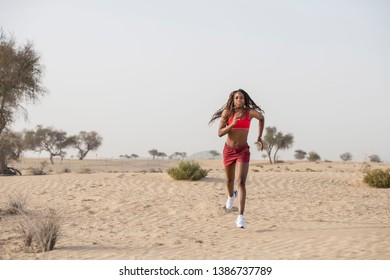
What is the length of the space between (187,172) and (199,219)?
6484 millimetres

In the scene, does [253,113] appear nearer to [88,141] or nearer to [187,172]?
[187,172]

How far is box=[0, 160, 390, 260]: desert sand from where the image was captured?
6.49m

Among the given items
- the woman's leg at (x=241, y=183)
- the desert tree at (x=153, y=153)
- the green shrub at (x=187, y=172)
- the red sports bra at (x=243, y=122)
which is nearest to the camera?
the woman's leg at (x=241, y=183)

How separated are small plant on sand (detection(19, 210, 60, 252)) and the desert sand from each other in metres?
0.16

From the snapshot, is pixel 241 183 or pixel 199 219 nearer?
pixel 241 183

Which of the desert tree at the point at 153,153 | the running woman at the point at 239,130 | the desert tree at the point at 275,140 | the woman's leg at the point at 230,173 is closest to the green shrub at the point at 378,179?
the woman's leg at the point at 230,173

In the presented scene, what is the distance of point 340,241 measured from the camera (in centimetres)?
692

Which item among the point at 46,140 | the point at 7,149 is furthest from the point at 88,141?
the point at 7,149

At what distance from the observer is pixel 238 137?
8414 millimetres

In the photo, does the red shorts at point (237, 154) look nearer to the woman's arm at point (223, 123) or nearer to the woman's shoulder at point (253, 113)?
the woman's arm at point (223, 123)

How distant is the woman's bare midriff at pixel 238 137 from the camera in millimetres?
8390

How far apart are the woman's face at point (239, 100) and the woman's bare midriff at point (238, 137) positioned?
1.52 feet

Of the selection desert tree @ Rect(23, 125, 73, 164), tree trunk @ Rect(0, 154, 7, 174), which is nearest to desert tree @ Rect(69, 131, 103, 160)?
desert tree @ Rect(23, 125, 73, 164)
